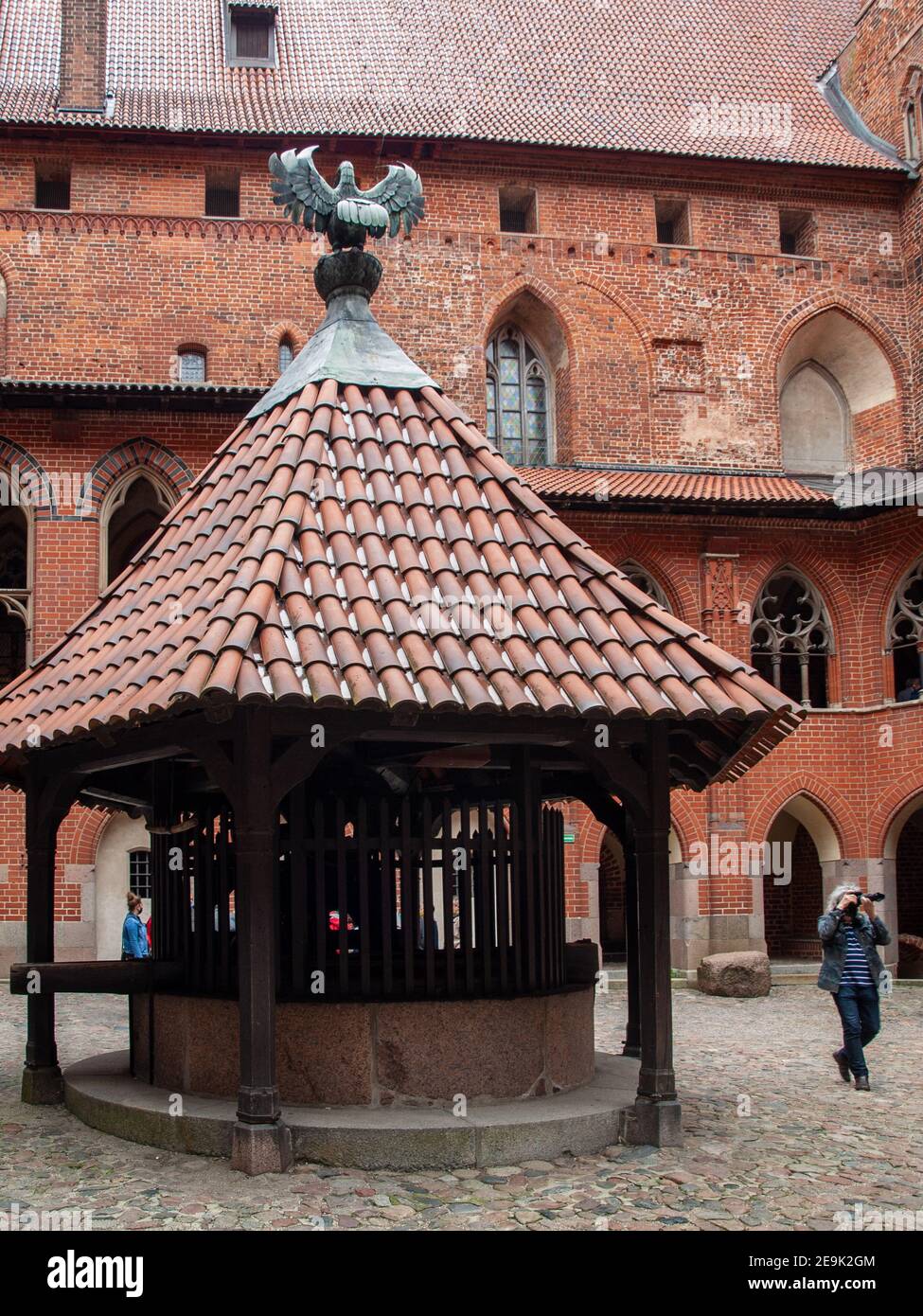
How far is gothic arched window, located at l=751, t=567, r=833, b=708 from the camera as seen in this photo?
76.1ft

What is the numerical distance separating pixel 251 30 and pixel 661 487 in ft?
38.2

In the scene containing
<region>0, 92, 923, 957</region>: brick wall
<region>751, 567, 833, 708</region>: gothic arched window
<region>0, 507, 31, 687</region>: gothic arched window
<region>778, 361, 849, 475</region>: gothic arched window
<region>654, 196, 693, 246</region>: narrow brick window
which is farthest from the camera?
<region>778, 361, 849, 475</region>: gothic arched window

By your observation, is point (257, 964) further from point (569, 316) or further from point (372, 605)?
point (569, 316)

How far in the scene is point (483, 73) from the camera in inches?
1003

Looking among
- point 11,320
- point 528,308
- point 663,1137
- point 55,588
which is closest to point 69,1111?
point 663,1137

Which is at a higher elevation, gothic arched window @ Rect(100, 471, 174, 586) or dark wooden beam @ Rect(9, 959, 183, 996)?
gothic arched window @ Rect(100, 471, 174, 586)

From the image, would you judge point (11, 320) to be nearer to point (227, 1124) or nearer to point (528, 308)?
point (528, 308)

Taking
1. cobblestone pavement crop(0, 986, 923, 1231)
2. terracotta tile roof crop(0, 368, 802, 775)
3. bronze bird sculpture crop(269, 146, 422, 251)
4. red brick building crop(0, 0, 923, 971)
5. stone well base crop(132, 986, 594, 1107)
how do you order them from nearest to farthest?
1. cobblestone pavement crop(0, 986, 923, 1231)
2. terracotta tile roof crop(0, 368, 802, 775)
3. stone well base crop(132, 986, 594, 1107)
4. bronze bird sculpture crop(269, 146, 422, 251)
5. red brick building crop(0, 0, 923, 971)

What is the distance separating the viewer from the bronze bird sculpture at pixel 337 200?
927cm

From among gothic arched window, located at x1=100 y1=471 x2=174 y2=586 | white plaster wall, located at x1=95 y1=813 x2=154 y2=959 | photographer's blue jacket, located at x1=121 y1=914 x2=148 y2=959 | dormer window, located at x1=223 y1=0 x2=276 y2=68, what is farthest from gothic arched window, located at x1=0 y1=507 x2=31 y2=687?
dormer window, located at x1=223 y1=0 x2=276 y2=68

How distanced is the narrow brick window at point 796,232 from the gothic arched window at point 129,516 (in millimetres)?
11605

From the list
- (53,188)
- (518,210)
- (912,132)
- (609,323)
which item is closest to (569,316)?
(609,323)

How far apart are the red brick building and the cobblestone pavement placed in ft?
39.4

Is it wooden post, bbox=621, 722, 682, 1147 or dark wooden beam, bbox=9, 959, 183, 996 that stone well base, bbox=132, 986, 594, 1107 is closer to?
dark wooden beam, bbox=9, 959, 183, 996
